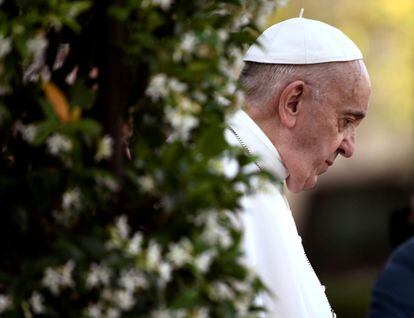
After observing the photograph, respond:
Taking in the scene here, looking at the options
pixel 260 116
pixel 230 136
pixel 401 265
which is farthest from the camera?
pixel 401 265

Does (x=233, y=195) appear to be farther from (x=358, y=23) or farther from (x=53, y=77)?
(x=358, y=23)

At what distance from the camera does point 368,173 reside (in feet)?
67.4

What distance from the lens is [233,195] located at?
8.97 feet

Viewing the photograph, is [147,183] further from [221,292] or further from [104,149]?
[221,292]

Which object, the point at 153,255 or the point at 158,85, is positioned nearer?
the point at 153,255

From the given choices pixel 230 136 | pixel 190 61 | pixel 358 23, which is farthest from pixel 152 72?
pixel 358 23

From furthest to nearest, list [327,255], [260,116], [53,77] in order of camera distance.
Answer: [327,255]
[260,116]
[53,77]

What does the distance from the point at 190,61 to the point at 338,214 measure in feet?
59.2

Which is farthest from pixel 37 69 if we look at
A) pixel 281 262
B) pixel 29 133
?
pixel 281 262

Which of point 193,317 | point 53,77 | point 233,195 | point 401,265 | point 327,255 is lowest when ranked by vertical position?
point 327,255

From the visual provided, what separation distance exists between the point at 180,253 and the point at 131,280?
0.12 meters

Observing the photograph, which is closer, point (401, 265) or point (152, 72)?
point (152, 72)

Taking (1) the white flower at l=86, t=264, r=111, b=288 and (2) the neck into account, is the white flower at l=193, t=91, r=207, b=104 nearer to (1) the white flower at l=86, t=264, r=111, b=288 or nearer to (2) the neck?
(1) the white flower at l=86, t=264, r=111, b=288

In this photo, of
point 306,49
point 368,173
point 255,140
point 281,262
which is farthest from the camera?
point 368,173
